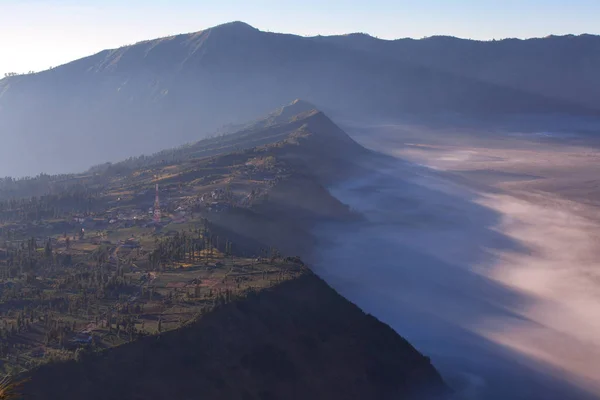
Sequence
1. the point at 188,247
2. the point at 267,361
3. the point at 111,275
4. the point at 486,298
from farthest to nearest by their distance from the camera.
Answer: the point at 486,298
the point at 188,247
the point at 111,275
the point at 267,361

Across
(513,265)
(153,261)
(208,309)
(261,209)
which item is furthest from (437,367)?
(261,209)

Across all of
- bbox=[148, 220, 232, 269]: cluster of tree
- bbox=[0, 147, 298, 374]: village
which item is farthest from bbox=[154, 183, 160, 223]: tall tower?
bbox=[148, 220, 232, 269]: cluster of tree

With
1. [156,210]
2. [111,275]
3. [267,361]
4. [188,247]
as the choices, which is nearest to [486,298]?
[188,247]

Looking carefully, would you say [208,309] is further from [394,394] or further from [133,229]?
[133,229]

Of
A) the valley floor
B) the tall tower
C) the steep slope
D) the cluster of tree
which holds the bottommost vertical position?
the valley floor

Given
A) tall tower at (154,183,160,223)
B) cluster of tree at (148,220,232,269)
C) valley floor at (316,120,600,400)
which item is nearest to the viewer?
valley floor at (316,120,600,400)

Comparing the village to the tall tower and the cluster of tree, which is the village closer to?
the cluster of tree

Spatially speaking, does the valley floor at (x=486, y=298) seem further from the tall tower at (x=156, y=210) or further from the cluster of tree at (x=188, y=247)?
the tall tower at (x=156, y=210)

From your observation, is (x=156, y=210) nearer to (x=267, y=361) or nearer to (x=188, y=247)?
(x=188, y=247)

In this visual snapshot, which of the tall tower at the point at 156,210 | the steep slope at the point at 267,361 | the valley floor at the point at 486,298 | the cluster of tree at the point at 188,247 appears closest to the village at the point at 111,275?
the cluster of tree at the point at 188,247
